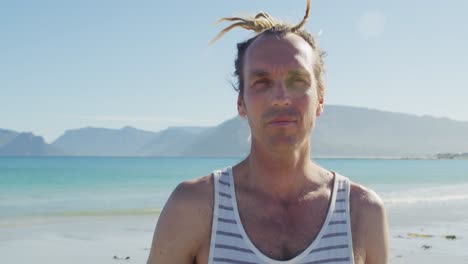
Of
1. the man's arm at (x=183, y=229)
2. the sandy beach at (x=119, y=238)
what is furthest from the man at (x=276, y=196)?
the sandy beach at (x=119, y=238)

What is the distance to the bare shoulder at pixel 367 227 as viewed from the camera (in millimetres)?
2715

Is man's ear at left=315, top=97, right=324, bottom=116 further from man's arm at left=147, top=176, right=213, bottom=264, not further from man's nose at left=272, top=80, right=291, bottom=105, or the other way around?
man's arm at left=147, top=176, right=213, bottom=264

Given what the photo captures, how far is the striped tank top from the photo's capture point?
2.51 metres

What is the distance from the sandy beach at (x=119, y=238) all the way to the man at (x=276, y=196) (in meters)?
8.26

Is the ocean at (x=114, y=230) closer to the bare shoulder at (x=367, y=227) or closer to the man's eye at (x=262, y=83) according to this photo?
the bare shoulder at (x=367, y=227)

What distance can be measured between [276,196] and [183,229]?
0.50m

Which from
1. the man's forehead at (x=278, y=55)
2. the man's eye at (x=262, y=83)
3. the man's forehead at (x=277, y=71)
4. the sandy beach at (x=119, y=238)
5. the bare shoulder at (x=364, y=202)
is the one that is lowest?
the sandy beach at (x=119, y=238)

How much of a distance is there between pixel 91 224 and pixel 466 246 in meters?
10.0

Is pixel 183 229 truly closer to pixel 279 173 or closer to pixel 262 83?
pixel 279 173

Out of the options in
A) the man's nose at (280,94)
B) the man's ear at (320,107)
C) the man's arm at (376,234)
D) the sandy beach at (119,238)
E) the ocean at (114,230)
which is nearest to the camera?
the man's nose at (280,94)

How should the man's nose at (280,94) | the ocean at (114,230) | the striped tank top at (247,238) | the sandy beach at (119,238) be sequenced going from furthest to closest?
1. the ocean at (114,230)
2. the sandy beach at (119,238)
3. the man's nose at (280,94)
4. the striped tank top at (247,238)

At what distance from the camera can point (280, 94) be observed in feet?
8.67

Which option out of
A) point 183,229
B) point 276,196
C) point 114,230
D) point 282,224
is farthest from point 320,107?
point 114,230

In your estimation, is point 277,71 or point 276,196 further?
point 276,196
